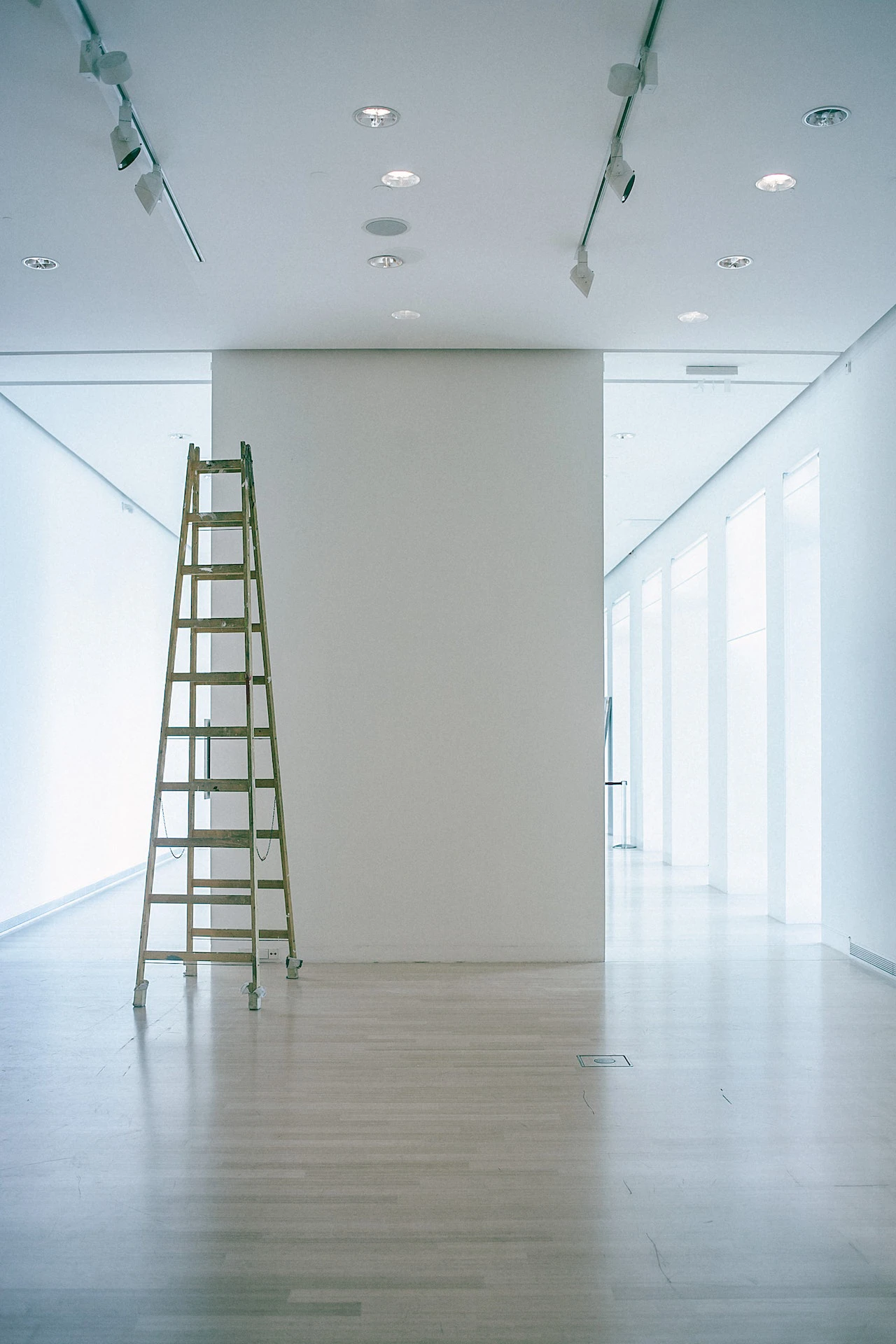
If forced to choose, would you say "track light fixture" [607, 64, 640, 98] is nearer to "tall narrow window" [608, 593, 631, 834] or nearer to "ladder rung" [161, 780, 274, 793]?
"ladder rung" [161, 780, 274, 793]

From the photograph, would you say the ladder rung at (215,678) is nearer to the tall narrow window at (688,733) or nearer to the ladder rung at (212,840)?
the ladder rung at (212,840)

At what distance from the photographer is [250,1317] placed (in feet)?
7.73

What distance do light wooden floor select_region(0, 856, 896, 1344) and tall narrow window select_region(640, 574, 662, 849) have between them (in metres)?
6.53

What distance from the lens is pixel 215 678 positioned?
5.44 metres

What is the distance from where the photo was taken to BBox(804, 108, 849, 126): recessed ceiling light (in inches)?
149

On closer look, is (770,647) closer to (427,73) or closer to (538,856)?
(538,856)

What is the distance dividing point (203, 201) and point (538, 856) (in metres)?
3.66

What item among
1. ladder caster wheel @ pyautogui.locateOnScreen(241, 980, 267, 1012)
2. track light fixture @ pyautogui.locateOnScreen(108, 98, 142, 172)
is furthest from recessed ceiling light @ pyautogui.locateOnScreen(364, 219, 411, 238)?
ladder caster wheel @ pyautogui.locateOnScreen(241, 980, 267, 1012)

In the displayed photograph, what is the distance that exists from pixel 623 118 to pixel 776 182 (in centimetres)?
79

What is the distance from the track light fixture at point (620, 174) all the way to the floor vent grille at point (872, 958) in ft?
12.9

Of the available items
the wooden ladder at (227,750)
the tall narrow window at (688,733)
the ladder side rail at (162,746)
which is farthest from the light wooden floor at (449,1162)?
the tall narrow window at (688,733)

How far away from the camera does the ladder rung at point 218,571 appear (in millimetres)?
5504

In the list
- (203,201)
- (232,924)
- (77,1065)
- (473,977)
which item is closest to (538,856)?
(473,977)

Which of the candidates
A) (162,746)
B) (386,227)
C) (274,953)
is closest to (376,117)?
(386,227)
